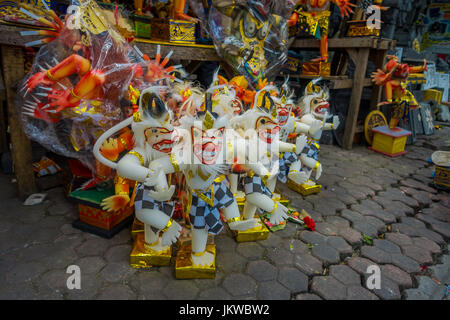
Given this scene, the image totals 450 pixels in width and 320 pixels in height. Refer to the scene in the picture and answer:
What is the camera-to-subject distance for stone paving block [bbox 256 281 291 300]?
6.45 feet

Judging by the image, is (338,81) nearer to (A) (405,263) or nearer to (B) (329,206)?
(B) (329,206)

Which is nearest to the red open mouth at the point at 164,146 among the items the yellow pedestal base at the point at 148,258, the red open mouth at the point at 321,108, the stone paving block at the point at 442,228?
the yellow pedestal base at the point at 148,258

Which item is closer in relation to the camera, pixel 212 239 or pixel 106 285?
pixel 106 285

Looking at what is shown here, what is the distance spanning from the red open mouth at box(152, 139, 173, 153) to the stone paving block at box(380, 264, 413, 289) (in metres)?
1.82

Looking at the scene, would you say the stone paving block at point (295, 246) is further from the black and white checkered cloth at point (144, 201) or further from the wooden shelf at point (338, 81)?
the wooden shelf at point (338, 81)

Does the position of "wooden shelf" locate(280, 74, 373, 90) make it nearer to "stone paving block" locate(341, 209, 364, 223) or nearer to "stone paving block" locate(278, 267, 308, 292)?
"stone paving block" locate(341, 209, 364, 223)

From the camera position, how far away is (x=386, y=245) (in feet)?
8.56

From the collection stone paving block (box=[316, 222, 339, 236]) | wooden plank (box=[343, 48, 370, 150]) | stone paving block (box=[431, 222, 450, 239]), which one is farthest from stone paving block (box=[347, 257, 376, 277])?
wooden plank (box=[343, 48, 370, 150])

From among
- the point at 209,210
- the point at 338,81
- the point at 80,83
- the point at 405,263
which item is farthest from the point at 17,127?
the point at 338,81

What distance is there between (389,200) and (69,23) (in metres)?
3.61

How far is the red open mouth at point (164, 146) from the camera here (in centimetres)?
186

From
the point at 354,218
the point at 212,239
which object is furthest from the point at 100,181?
the point at 354,218
